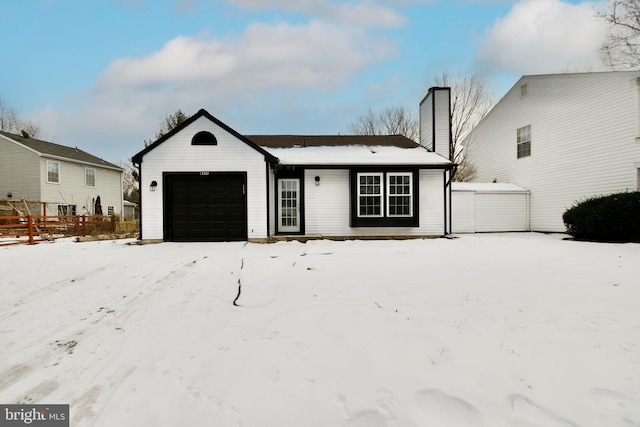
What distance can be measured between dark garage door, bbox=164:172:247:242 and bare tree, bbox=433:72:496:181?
20246 mm

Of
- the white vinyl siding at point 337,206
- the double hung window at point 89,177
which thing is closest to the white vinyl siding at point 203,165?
the white vinyl siding at point 337,206

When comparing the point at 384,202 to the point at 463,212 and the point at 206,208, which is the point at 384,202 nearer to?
the point at 463,212

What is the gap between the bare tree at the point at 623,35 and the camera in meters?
14.3

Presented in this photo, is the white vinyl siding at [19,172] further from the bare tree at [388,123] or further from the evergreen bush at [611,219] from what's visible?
the evergreen bush at [611,219]

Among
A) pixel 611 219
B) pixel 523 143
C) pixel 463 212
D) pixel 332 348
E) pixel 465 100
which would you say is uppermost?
pixel 465 100

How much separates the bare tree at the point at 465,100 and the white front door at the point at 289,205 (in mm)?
17959

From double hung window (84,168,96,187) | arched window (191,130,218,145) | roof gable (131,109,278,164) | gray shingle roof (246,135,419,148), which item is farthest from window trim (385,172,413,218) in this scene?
double hung window (84,168,96,187)

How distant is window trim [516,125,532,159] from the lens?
15750 millimetres

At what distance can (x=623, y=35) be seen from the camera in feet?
49.1

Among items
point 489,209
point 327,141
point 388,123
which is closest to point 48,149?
point 327,141

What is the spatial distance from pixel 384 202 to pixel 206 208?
6497mm

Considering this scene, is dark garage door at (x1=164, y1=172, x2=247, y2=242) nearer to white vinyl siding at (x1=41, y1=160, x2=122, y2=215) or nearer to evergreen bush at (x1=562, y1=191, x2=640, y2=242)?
evergreen bush at (x1=562, y1=191, x2=640, y2=242)

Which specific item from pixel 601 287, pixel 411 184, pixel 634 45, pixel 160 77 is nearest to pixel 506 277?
pixel 601 287

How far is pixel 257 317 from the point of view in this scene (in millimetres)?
3611
